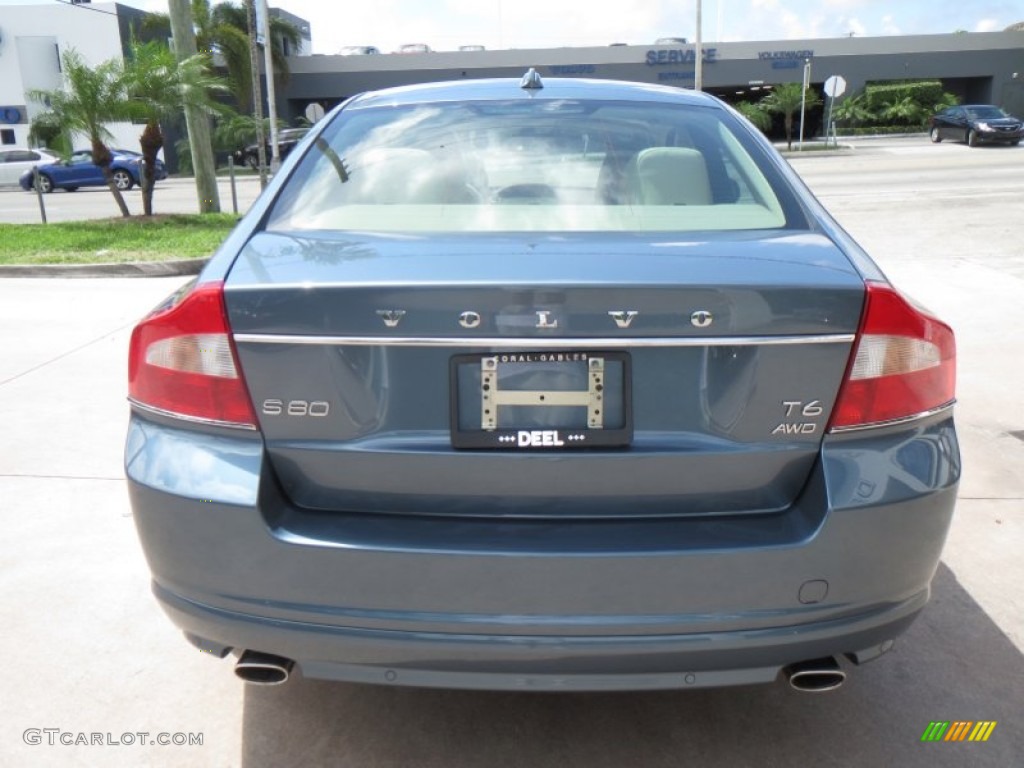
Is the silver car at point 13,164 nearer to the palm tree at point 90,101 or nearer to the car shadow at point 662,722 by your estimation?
the palm tree at point 90,101

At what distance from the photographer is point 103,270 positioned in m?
10.8

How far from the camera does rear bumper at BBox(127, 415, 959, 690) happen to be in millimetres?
2049

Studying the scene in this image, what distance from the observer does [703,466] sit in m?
2.12

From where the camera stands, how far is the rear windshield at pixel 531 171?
2.65m

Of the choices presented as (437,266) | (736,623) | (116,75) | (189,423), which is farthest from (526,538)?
(116,75)

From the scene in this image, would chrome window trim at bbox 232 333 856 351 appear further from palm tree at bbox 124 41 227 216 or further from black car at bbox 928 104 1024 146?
black car at bbox 928 104 1024 146

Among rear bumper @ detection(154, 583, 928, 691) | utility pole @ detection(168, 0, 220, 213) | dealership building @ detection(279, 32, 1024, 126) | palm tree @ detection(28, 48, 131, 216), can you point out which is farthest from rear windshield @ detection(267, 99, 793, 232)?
dealership building @ detection(279, 32, 1024, 126)

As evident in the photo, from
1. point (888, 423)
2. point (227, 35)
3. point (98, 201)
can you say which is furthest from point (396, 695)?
point (227, 35)

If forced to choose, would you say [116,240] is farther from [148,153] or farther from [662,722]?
[662,722]

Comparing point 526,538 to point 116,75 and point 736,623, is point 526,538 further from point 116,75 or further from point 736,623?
point 116,75

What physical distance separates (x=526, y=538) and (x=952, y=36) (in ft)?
183

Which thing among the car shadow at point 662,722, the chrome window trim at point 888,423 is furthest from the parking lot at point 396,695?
the chrome window trim at point 888,423

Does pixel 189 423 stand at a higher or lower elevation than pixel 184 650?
higher

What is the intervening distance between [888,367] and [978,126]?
34.0m
